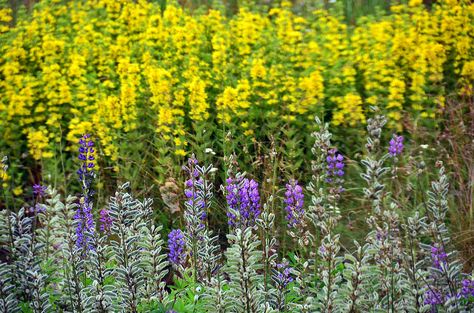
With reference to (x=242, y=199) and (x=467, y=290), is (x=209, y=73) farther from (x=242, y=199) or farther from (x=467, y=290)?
(x=467, y=290)

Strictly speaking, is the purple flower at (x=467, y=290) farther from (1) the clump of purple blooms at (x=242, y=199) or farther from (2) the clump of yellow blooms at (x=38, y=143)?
(2) the clump of yellow blooms at (x=38, y=143)

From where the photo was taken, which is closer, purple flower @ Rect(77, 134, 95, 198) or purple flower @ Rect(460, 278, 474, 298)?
purple flower @ Rect(460, 278, 474, 298)

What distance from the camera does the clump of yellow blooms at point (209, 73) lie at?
562 centimetres

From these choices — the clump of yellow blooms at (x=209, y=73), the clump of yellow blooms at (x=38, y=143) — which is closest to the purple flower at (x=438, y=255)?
the clump of yellow blooms at (x=209, y=73)

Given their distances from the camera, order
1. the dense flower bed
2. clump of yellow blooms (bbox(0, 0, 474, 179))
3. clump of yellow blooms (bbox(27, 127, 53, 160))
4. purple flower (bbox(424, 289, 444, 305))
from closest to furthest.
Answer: the dense flower bed, purple flower (bbox(424, 289, 444, 305)), clump of yellow blooms (bbox(0, 0, 474, 179)), clump of yellow blooms (bbox(27, 127, 53, 160))

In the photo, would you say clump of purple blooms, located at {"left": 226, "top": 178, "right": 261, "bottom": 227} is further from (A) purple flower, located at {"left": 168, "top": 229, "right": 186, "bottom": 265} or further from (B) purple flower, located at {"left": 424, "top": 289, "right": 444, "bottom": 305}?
(B) purple flower, located at {"left": 424, "top": 289, "right": 444, "bottom": 305}

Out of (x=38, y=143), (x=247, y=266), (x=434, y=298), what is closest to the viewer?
(x=247, y=266)

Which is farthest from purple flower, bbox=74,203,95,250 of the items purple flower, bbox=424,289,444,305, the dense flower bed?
purple flower, bbox=424,289,444,305

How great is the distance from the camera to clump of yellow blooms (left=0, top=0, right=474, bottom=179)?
18.4 feet

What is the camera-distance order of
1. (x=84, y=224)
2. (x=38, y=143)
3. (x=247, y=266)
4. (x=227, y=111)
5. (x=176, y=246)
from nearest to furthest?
(x=247, y=266)
(x=84, y=224)
(x=176, y=246)
(x=227, y=111)
(x=38, y=143)

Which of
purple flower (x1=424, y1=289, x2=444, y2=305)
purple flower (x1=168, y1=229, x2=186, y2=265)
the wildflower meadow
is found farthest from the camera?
the wildflower meadow

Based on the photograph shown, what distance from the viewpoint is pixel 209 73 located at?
5.89 m

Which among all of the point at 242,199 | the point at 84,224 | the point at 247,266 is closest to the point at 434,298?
the point at 247,266

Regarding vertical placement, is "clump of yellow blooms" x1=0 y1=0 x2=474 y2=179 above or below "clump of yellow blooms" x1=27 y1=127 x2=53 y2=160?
above
